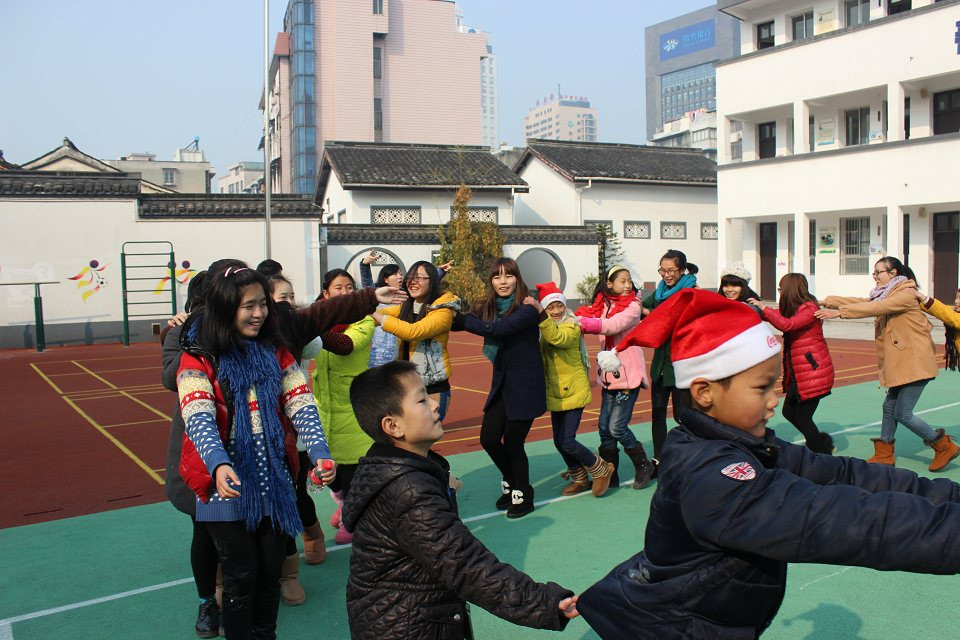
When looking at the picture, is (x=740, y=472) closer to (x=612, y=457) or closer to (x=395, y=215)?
(x=612, y=457)

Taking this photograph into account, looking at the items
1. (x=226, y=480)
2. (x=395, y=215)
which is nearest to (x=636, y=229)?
(x=395, y=215)

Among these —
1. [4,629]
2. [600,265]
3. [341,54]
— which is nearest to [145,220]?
[600,265]

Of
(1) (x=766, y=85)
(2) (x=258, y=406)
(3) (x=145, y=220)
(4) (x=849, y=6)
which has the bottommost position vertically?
(2) (x=258, y=406)

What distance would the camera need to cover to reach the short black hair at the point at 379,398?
2607 millimetres

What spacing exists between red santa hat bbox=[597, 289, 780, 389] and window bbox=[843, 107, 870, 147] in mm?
23617

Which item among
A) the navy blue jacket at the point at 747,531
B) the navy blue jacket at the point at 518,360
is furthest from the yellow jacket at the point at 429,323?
the navy blue jacket at the point at 747,531

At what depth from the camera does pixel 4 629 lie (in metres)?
3.99

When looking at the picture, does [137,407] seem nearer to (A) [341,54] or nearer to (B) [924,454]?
(B) [924,454]

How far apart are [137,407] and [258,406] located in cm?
924

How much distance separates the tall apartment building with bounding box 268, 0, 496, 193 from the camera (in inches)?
2370

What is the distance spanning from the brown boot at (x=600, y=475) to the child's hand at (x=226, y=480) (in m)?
3.45

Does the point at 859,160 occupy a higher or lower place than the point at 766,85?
lower

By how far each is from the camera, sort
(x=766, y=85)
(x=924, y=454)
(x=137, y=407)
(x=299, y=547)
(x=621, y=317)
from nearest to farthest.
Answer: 1. (x=299, y=547)
2. (x=621, y=317)
3. (x=924, y=454)
4. (x=137, y=407)
5. (x=766, y=85)

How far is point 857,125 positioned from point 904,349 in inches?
766
